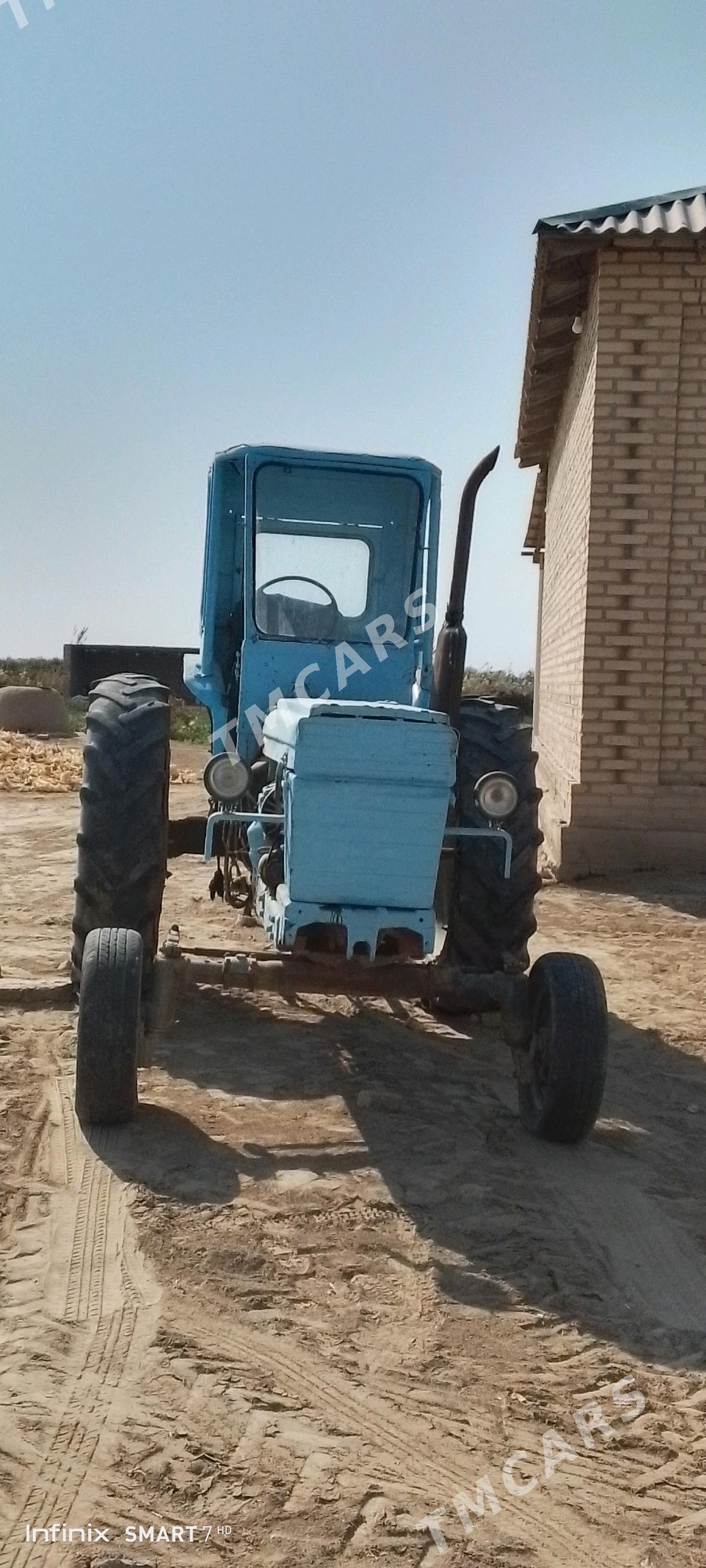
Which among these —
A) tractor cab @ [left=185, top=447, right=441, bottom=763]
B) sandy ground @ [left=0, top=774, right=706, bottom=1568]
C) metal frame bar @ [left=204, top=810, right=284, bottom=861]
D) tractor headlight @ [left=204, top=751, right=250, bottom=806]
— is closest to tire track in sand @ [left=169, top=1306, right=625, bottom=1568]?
sandy ground @ [left=0, top=774, right=706, bottom=1568]

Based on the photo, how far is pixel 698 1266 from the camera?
3318 millimetres

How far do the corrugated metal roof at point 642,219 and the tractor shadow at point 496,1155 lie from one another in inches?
219

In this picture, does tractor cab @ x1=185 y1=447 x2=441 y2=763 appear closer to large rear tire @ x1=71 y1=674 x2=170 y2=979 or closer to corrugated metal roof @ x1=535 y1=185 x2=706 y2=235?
large rear tire @ x1=71 y1=674 x2=170 y2=979

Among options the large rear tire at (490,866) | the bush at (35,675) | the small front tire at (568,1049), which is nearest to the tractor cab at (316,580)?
the large rear tire at (490,866)

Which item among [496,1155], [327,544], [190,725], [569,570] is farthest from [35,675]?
[496,1155]

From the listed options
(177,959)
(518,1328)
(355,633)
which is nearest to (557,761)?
(355,633)

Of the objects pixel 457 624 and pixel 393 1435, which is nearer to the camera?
pixel 393 1435

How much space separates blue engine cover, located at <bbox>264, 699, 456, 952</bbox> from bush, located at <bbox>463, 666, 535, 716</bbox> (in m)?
20.5

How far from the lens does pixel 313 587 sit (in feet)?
18.6

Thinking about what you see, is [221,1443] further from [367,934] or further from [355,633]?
[355,633]

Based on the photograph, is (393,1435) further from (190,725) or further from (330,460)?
(190,725)

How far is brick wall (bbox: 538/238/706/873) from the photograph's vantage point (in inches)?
341

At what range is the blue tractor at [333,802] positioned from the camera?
3.91 metres

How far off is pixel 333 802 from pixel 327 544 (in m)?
2.16
